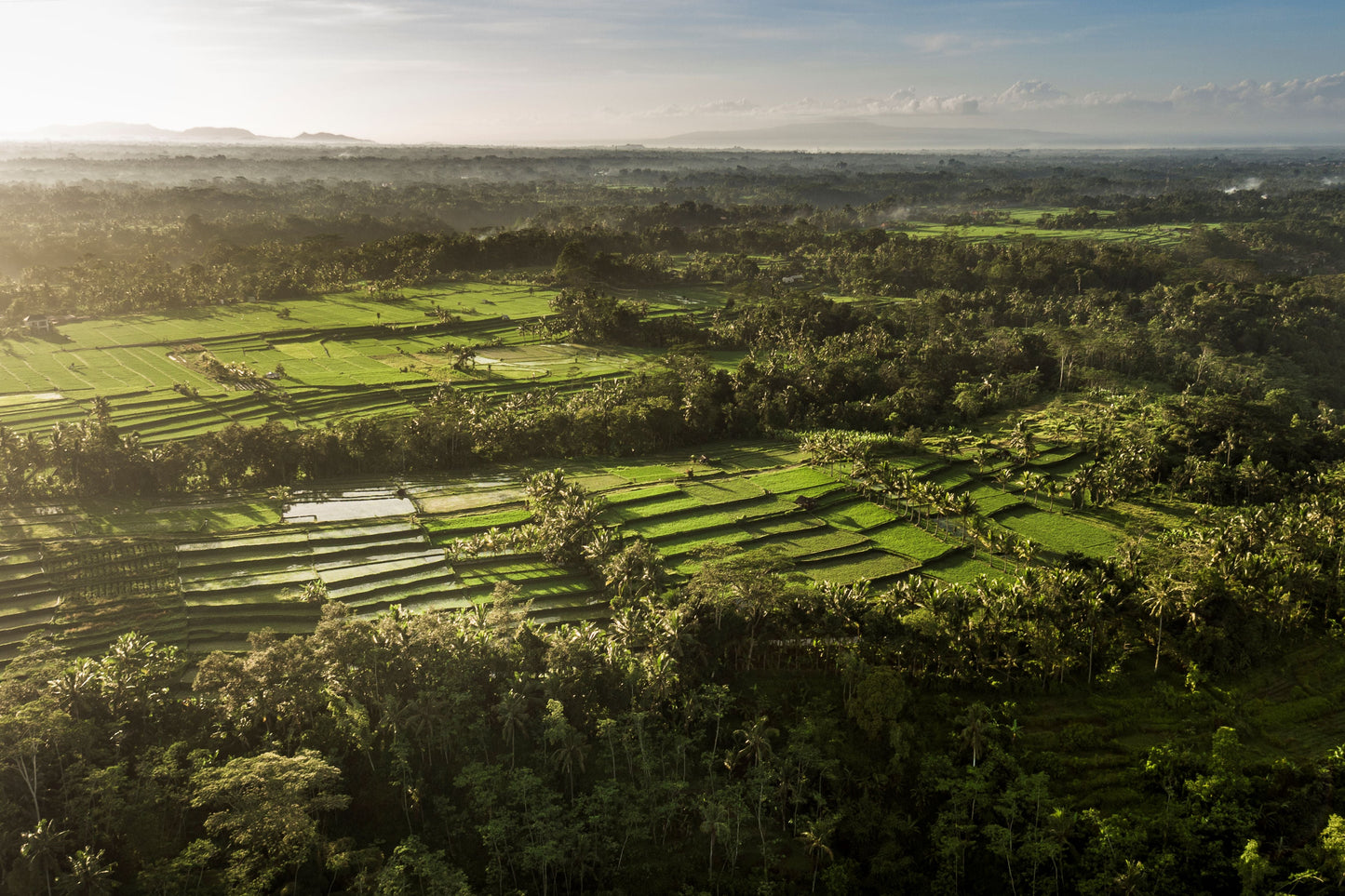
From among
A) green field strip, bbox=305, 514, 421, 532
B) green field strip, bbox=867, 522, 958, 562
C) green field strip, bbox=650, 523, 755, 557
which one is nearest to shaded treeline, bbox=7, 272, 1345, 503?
green field strip, bbox=305, 514, 421, 532

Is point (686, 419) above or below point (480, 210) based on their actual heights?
below

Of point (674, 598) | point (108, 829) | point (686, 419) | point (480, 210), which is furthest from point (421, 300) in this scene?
point (480, 210)

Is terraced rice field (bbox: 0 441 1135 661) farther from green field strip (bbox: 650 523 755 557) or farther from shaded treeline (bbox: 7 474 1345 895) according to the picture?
shaded treeline (bbox: 7 474 1345 895)

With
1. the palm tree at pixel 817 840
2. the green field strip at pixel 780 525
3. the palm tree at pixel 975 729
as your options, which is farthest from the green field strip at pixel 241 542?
the palm tree at pixel 975 729

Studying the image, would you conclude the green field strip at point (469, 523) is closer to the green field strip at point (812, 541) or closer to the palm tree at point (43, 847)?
the green field strip at point (812, 541)

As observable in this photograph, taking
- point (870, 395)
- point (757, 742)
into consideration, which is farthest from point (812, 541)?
point (870, 395)

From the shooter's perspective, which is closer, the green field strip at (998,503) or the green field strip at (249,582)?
the green field strip at (249,582)

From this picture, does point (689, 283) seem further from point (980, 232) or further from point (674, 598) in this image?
point (674, 598)
